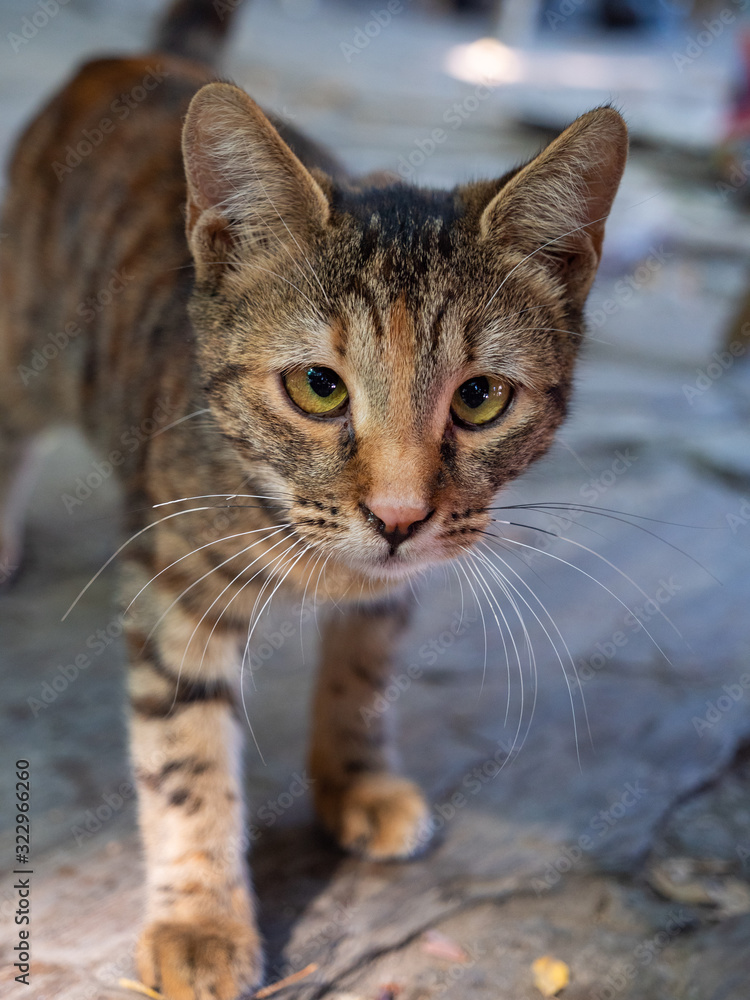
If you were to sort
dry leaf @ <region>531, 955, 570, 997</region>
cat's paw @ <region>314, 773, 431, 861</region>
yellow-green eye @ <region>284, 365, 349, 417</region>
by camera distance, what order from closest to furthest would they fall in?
yellow-green eye @ <region>284, 365, 349, 417</region>
dry leaf @ <region>531, 955, 570, 997</region>
cat's paw @ <region>314, 773, 431, 861</region>

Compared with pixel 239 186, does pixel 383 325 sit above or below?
below

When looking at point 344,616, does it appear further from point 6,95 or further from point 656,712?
point 6,95

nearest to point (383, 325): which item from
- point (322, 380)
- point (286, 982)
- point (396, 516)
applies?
point (322, 380)

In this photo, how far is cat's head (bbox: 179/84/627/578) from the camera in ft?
5.23

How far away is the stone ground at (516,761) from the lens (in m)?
1.84

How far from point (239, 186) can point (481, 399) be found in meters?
0.58

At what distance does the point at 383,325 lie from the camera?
1619mm

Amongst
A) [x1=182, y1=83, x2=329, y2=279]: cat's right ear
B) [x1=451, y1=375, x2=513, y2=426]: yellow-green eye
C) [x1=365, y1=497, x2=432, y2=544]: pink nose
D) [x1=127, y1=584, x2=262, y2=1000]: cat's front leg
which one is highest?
[x1=182, y1=83, x2=329, y2=279]: cat's right ear

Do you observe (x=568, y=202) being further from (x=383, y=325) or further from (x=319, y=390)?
(x=319, y=390)

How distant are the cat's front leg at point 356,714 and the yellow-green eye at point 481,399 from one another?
608 millimetres

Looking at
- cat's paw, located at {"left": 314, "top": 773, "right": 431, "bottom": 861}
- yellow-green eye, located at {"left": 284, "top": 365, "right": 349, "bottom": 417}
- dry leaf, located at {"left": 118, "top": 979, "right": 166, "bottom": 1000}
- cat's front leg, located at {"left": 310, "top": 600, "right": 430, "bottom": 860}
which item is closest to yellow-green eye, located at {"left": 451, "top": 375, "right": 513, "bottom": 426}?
yellow-green eye, located at {"left": 284, "top": 365, "right": 349, "bottom": 417}

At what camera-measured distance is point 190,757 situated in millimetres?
1852

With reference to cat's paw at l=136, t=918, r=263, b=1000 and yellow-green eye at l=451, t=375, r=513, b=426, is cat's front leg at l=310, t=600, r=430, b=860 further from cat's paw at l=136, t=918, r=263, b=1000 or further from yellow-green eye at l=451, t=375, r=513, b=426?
yellow-green eye at l=451, t=375, r=513, b=426

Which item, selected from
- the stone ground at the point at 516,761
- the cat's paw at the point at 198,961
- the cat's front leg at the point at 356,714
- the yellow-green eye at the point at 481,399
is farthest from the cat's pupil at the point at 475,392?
the cat's paw at the point at 198,961
